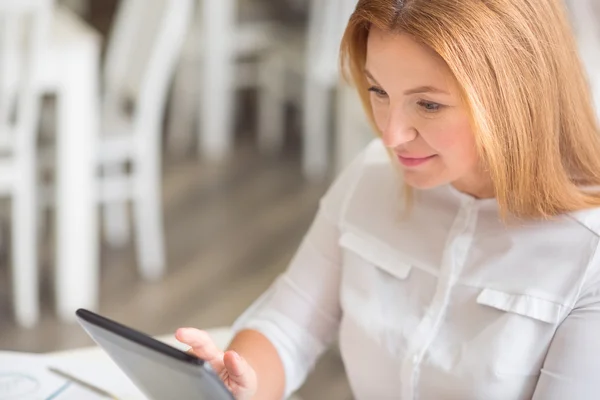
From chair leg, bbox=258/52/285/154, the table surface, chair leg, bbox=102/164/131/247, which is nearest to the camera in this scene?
the table surface

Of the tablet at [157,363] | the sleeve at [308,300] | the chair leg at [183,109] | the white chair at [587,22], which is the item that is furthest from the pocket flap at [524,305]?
the chair leg at [183,109]

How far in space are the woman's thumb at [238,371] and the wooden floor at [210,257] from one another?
1.36 metres

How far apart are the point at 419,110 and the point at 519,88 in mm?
109

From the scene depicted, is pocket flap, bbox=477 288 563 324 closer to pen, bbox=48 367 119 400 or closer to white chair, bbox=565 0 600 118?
pen, bbox=48 367 119 400

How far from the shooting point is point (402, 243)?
1227mm

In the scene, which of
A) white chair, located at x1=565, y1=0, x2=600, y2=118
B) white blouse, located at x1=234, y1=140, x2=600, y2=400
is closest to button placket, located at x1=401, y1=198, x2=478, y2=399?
white blouse, located at x1=234, y1=140, x2=600, y2=400

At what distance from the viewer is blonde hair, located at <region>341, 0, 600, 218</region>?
3.35ft

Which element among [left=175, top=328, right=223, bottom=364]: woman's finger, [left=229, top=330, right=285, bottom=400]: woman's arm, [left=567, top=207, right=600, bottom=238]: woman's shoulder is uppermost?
[left=567, top=207, right=600, bottom=238]: woman's shoulder

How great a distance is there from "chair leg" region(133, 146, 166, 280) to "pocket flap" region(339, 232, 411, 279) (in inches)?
68.5

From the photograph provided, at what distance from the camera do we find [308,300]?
1297mm

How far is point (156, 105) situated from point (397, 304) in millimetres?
1819

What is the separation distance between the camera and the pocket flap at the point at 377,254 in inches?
47.7

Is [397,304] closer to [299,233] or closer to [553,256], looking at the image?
[553,256]

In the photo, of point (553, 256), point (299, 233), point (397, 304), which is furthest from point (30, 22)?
point (553, 256)
